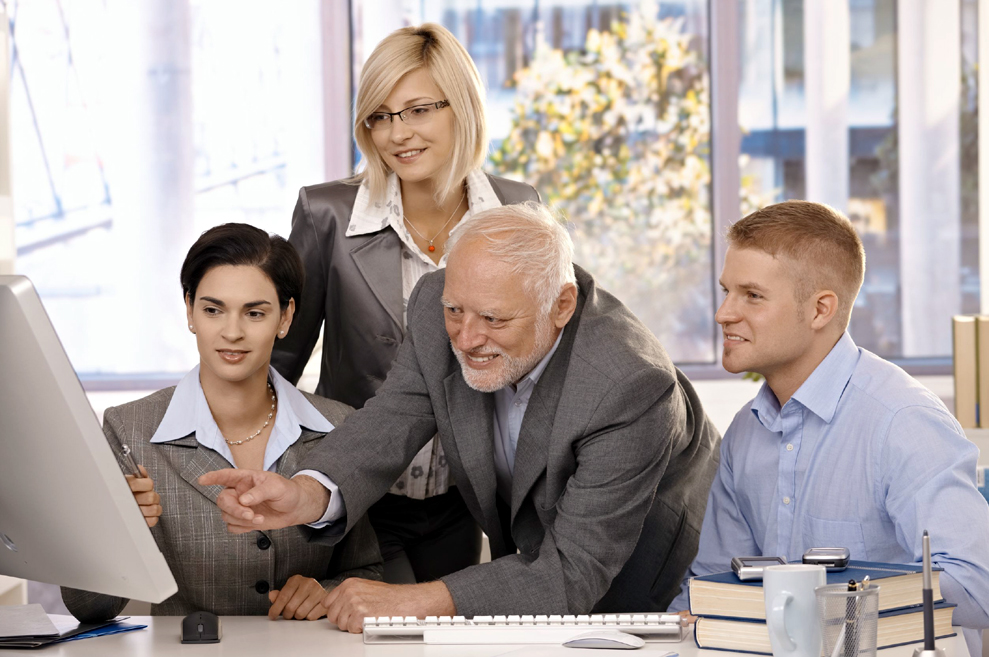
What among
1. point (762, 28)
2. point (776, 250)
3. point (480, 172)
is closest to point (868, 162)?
point (762, 28)

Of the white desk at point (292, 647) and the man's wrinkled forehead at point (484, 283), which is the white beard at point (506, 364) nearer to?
the man's wrinkled forehead at point (484, 283)

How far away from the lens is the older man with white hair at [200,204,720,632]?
5.29 ft

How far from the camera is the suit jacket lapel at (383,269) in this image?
2189 mm

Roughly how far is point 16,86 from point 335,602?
341cm

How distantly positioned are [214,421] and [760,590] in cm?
109

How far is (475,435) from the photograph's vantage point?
1.83 meters

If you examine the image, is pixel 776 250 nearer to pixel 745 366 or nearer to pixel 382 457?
pixel 745 366

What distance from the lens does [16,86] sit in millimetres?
4129

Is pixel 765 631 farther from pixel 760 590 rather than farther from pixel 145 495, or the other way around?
pixel 145 495

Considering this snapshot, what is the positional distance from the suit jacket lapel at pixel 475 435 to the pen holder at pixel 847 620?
2.58 ft

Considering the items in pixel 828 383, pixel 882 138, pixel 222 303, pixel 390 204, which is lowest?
pixel 828 383

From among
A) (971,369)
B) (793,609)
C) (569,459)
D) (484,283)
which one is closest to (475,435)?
(569,459)

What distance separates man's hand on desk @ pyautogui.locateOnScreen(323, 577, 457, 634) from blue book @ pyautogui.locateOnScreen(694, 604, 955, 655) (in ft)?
1.37


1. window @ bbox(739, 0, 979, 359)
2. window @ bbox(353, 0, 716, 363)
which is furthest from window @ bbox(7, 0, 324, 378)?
window @ bbox(739, 0, 979, 359)
